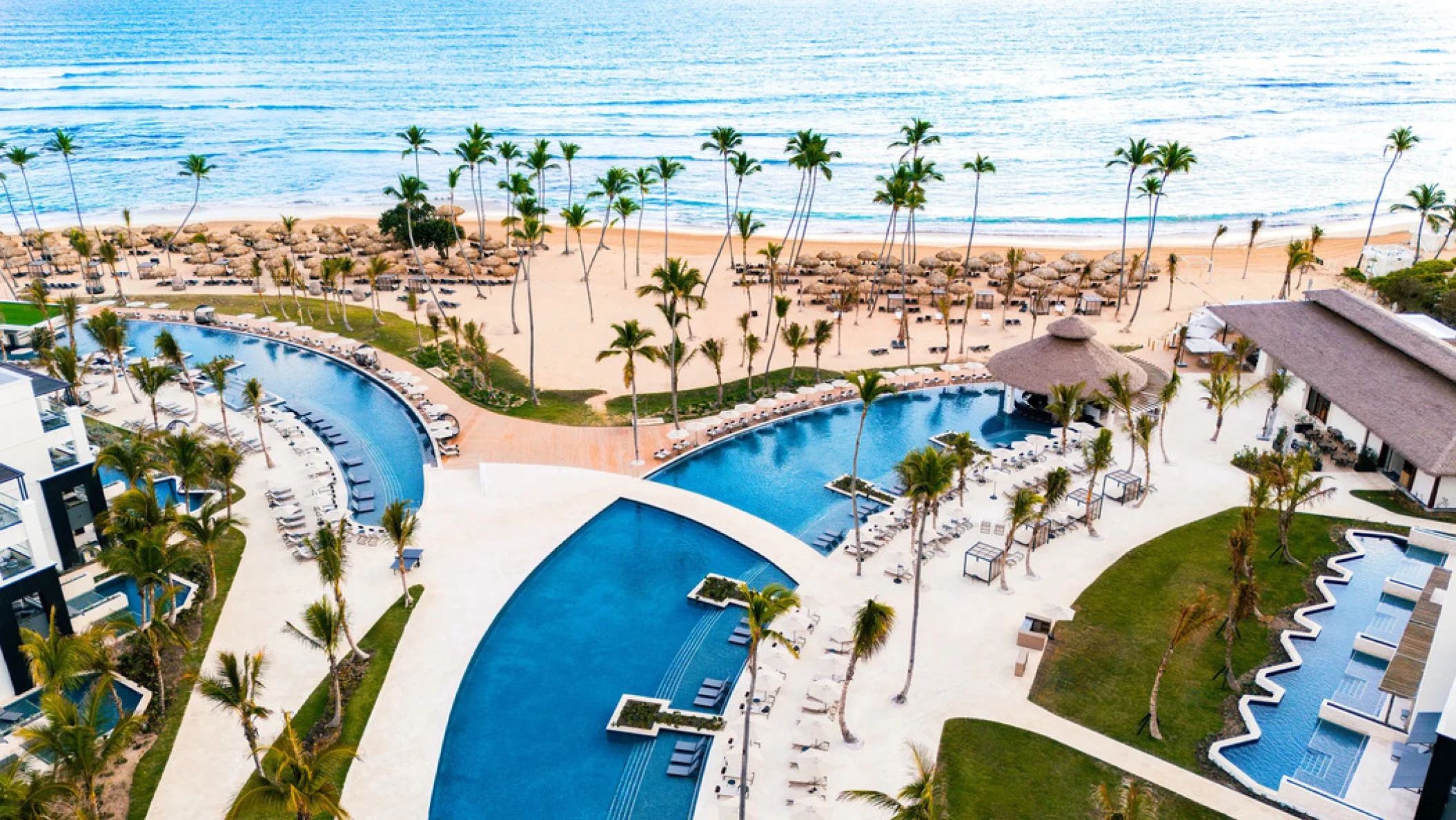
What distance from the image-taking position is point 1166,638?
2823 centimetres

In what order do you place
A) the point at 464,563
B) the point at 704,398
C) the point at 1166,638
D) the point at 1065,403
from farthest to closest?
the point at 704,398 < the point at 1065,403 < the point at 464,563 < the point at 1166,638

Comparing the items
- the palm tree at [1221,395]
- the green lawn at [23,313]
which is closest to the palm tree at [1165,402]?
the palm tree at [1221,395]

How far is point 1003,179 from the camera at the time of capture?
338ft

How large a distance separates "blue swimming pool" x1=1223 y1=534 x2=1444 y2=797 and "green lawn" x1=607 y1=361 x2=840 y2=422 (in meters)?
23.3

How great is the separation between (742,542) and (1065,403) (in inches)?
531

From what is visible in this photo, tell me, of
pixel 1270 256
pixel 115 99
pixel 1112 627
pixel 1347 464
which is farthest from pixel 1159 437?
pixel 115 99

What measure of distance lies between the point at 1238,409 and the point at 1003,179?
6460 cm

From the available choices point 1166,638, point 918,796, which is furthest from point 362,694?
point 1166,638

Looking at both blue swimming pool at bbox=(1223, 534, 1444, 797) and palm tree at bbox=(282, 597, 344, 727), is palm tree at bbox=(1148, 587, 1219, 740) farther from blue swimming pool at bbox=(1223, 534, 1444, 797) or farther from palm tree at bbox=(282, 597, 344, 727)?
palm tree at bbox=(282, 597, 344, 727)

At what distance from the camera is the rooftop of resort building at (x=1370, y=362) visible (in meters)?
34.8

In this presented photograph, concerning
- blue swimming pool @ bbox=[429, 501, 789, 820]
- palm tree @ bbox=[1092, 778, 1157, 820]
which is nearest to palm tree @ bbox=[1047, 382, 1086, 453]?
blue swimming pool @ bbox=[429, 501, 789, 820]

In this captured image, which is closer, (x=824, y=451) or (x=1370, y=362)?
(x=1370, y=362)

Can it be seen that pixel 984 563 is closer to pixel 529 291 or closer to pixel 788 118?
pixel 529 291

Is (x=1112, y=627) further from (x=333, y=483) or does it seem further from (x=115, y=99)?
(x=115, y=99)
